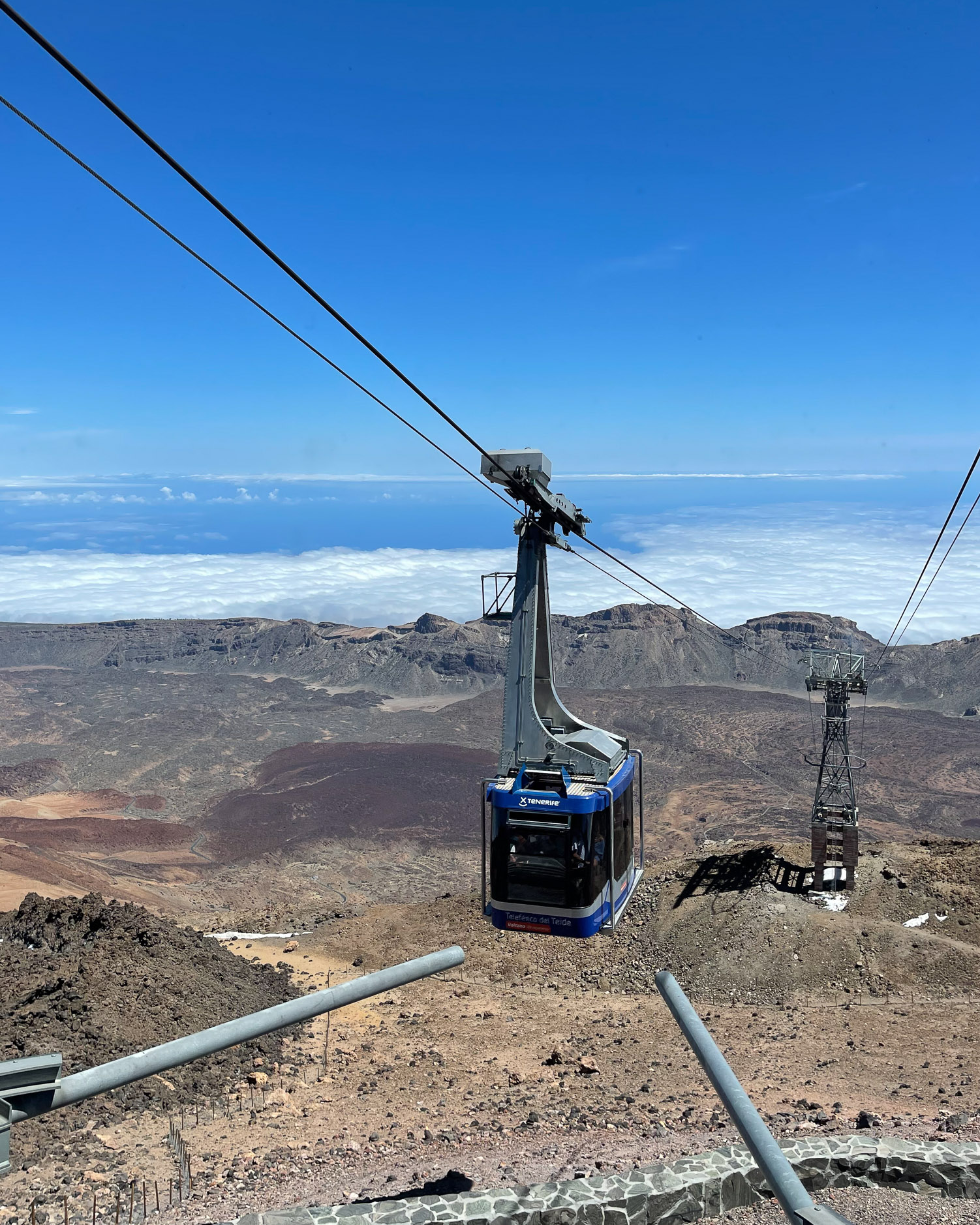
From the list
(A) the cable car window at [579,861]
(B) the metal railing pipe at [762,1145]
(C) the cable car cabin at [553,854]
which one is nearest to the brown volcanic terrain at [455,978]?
(C) the cable car cabin at [553,854]

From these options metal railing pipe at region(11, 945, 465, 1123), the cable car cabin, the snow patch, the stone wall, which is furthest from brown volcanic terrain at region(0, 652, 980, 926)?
metal railing pipe at region(11, 945, 465, 1123)

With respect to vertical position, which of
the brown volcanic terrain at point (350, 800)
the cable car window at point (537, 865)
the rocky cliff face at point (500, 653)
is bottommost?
the brown volcanic terrain at point (350, 800)

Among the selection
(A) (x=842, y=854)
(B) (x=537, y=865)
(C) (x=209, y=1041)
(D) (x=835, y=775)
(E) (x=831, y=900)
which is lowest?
(E) (x=831, y=900)

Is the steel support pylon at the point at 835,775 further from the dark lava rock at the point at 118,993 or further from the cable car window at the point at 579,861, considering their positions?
the cable car window at the point at 579,861

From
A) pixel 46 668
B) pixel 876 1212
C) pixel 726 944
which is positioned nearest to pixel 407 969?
pixel 876 1212

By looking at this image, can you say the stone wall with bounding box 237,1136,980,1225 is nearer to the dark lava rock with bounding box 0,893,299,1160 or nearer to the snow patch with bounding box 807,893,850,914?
the dark lava rock with bounding box 0,893,299,1160

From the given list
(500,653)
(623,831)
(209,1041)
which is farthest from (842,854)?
(500,653)

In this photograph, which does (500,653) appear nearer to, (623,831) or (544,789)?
(623,831)

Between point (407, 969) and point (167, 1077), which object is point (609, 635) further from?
point (407, 969)
